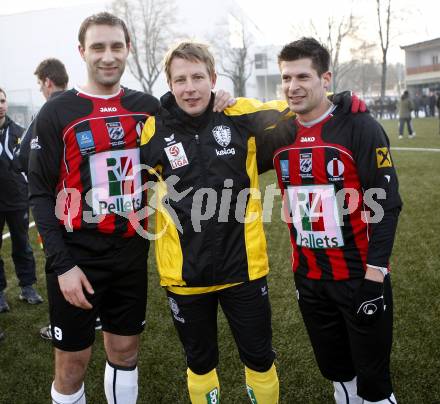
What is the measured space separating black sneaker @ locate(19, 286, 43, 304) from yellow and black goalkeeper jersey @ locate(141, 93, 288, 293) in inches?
122

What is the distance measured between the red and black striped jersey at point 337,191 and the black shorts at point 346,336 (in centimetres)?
9

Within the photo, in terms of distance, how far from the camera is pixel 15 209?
4.88 m

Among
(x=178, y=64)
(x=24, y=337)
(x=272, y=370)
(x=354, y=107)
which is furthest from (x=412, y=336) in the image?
(x=24, y=337)

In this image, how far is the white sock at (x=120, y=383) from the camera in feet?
8.76

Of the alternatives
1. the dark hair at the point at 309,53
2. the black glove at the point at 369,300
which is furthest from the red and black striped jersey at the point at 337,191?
the dark hair at the point at 309,53

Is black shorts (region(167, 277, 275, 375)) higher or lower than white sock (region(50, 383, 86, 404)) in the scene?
higher

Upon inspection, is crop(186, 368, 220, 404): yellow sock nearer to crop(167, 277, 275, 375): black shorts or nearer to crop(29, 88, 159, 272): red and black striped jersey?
crop(167, 277, 275, 375): black shorts

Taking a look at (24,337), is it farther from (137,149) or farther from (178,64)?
(178,64)

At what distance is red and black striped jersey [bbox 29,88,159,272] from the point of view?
2383mm

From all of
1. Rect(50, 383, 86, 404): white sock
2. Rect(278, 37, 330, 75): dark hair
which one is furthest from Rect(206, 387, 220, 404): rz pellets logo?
Rect(278, 37, 330, 75): dark hair

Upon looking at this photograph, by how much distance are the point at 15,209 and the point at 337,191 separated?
12.2 ft

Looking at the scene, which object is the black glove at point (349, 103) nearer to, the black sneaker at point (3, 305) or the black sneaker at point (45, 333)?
the black sneaker at point (45, 333)

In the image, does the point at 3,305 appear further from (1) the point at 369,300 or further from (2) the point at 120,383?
(1) the point at 369,300

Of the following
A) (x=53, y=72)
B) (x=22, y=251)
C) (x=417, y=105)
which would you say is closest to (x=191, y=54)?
(x=53, y=72)
